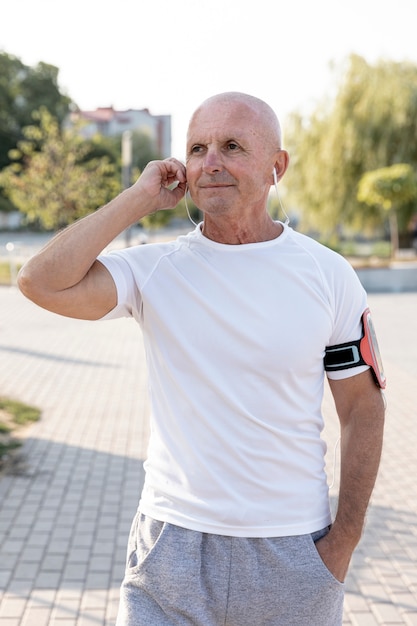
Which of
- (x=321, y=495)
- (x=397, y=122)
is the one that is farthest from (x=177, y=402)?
(x=397, y=122)

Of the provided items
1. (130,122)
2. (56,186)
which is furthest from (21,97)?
(56,186)

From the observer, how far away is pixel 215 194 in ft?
6.21

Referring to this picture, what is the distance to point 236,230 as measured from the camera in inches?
76.0

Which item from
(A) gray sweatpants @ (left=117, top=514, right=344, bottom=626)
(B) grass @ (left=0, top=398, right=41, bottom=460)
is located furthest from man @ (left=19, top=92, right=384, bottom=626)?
(B) grass @ (left=0, top=398, right=41, bottom=460)

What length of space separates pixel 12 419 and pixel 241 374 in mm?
5929

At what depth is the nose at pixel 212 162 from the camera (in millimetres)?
1864

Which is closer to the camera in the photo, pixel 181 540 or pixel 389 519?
pixel 181 540

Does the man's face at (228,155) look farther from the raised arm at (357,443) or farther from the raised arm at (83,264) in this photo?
the raised arm at (357,443)

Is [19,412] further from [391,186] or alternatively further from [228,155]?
[391,186]

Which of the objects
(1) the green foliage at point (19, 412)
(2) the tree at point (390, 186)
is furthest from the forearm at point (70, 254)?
(2) the tree at point (390, 186)

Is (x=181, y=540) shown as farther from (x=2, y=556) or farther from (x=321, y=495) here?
(x=2, y=556)

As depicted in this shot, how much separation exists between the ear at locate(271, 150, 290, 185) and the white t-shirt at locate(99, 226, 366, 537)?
183mm

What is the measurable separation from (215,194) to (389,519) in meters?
3.65

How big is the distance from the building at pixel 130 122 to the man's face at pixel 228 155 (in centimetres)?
8456
